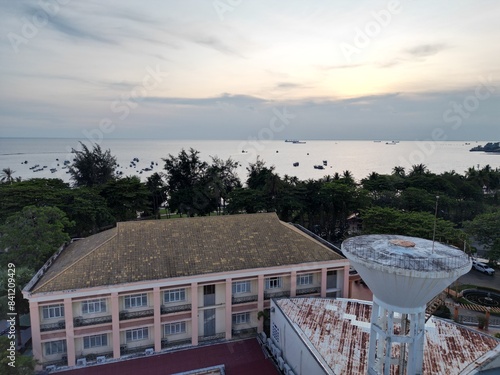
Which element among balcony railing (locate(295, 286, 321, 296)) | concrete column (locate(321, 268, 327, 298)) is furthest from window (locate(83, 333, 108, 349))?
concrete column (locate(321, 268, 327, 298))

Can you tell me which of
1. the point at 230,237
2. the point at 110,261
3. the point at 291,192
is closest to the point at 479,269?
the point at 291,192

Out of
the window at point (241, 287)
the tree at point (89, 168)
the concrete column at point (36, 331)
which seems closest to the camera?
the concrete column at point (36, 331)

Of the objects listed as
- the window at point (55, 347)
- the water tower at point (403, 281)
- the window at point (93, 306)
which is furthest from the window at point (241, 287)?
the window at point (55, 347)

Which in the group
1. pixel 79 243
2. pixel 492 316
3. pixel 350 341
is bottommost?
pixel 492 316

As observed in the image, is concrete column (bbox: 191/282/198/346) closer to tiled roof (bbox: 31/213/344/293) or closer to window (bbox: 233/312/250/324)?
tiled roof (bbox: 31/213/344/293)

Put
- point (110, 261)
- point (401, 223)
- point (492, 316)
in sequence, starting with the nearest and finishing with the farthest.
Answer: point (110, 261), point (492, 316), point (401, 223)

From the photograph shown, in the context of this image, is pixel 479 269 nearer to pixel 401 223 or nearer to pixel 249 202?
pixel 401 223

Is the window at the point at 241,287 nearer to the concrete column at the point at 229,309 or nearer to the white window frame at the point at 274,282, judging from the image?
the concrete column at the point at 229,309
